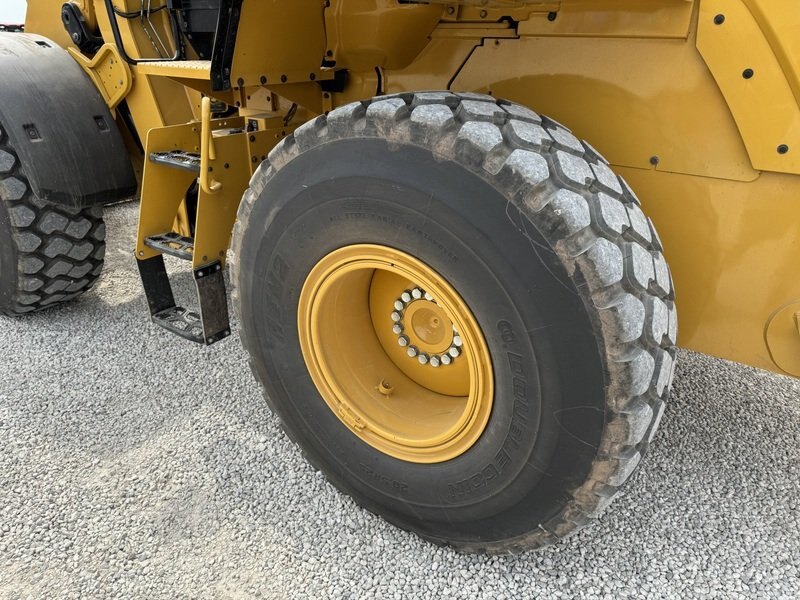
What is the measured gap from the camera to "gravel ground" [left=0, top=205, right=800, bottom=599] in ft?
6.38

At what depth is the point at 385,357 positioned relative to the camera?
7.21ft

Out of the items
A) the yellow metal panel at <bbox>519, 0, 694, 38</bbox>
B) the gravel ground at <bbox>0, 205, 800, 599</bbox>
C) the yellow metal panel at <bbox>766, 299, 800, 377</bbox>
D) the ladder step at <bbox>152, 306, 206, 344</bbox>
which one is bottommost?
the gravel ground at <bbox>0, 205, 800, 599</bbox>

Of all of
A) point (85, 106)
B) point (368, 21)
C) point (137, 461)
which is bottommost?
point (137, 461)

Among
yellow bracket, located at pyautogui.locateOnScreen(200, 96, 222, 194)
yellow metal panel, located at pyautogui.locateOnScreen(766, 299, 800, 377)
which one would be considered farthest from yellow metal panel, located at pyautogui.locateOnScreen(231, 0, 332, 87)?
yellow metal panel, located at pyautogui.locateOnScreen(766, 299, 800, 377)

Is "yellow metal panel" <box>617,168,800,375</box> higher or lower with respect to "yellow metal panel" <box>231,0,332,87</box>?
lower

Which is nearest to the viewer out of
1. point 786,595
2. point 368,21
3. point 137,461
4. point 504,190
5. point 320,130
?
point 504,190

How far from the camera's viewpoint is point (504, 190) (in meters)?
1.48

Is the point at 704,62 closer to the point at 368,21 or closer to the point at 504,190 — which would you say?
the point at 504,190

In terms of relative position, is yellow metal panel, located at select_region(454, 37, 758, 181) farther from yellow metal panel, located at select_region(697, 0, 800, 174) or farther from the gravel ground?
the gravel ground

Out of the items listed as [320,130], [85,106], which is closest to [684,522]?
[320,130]

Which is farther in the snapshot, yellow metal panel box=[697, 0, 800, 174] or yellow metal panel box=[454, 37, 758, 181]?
yellow metal panel box=[454, 37, 758, 181]

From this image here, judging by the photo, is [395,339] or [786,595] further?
[395,339]

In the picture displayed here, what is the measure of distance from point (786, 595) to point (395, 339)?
149cm

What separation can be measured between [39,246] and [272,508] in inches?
79.3
